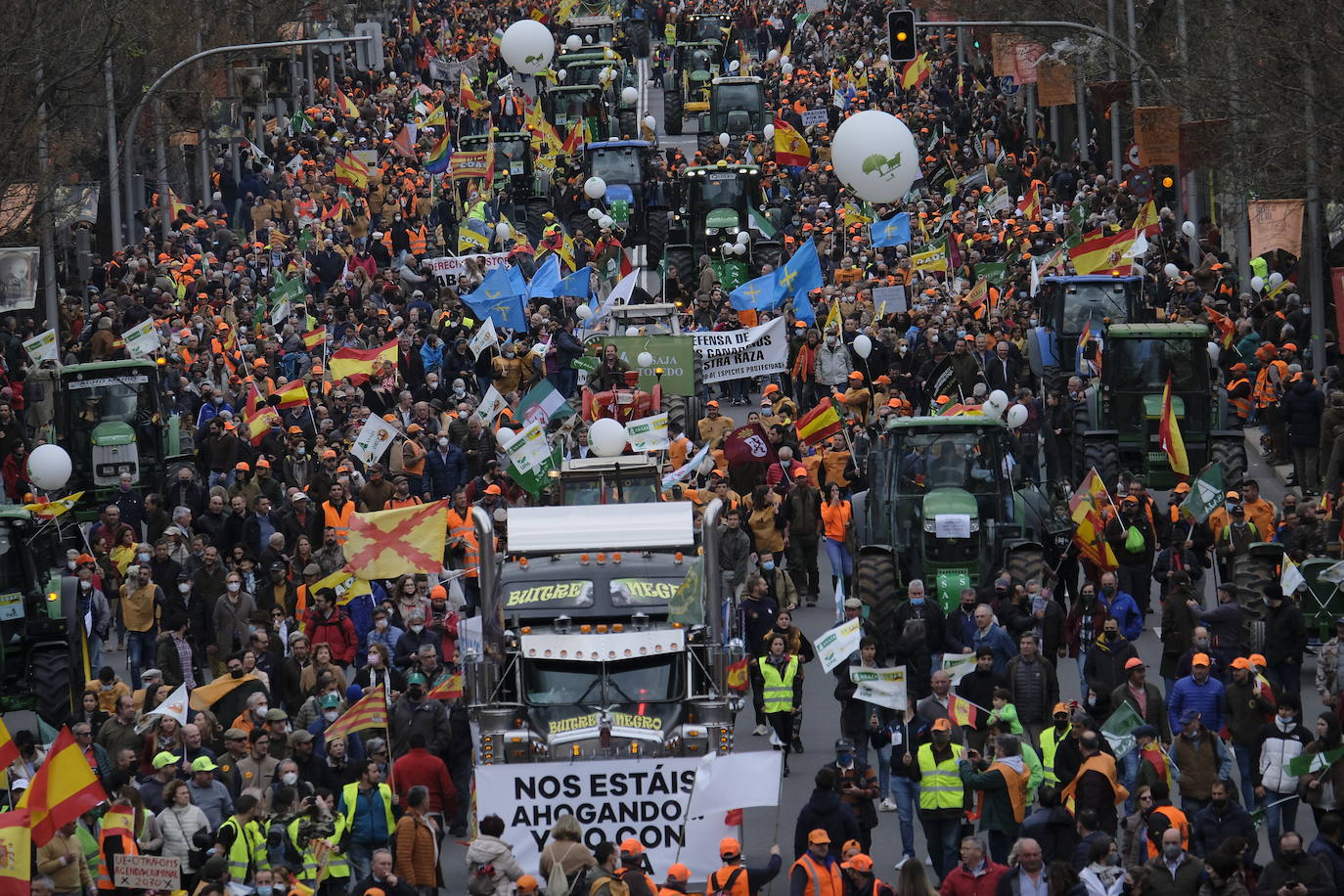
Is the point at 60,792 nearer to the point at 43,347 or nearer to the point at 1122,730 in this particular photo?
the point at 1122,730

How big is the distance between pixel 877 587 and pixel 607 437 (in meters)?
5.99

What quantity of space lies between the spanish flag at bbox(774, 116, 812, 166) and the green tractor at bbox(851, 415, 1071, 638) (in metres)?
26.1

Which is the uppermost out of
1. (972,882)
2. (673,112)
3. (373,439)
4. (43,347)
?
(673,112)

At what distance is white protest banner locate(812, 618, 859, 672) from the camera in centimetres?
2133

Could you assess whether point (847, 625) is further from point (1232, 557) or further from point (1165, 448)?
point (1165, 448)

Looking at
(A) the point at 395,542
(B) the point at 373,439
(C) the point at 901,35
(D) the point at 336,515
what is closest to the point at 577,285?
(C) the point at 901,35

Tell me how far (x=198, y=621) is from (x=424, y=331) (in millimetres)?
13087

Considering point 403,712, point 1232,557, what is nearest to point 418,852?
point 403,712

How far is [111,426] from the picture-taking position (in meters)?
32.3

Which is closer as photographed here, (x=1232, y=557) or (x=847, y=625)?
(x=847, y=625)

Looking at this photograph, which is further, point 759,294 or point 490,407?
point 759,294

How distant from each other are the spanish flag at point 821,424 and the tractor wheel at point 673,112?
39.8 meters

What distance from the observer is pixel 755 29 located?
7706 centimetres

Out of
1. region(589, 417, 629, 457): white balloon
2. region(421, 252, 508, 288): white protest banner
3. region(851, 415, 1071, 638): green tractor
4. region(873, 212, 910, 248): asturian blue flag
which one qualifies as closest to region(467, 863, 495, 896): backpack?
region(851, 415, 1071, 638): green tractor
